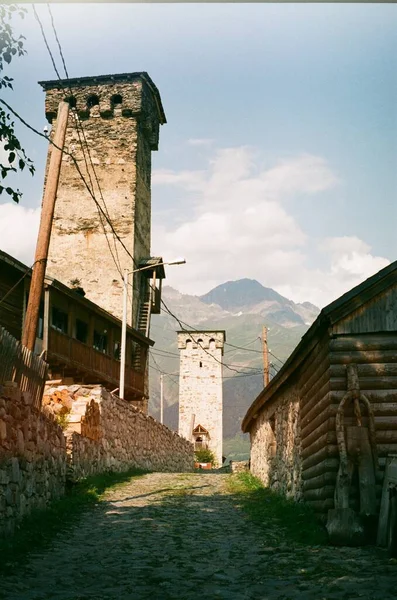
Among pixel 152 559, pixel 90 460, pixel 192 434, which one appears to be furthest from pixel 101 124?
pixel 152 559

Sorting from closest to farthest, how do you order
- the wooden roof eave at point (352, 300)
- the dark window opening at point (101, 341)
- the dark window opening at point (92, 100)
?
1. the wooden roof eave at point (352, 300)
2. the dark window opening at point (101, 341)
3. the dark window opening at point (92, 100)

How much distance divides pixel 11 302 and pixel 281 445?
12.0 meters

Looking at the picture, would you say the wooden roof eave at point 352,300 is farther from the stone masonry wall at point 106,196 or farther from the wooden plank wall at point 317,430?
the stone masonry wall at point 106,196

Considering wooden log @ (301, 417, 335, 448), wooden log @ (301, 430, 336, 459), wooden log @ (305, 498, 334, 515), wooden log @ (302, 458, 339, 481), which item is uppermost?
wooden log @ (301, 417, 335, 448)

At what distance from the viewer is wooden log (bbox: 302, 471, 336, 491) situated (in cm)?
923

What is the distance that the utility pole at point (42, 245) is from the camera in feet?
38.1

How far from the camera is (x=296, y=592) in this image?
593 centimetres

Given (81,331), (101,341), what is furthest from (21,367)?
(101,341)

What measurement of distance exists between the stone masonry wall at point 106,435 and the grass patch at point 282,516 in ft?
11.3

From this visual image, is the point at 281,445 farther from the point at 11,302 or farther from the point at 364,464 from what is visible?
the point at 11,302

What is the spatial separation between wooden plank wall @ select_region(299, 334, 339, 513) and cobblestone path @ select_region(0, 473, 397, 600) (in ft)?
3.58

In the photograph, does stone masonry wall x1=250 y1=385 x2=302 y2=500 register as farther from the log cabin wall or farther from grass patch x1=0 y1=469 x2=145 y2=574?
grass patch x1=0 y1=469 x2=145 y2=574

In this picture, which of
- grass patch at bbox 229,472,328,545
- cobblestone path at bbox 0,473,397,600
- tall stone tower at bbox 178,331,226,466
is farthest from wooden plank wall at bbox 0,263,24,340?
tall stone tower at bbox 178,331,226,466

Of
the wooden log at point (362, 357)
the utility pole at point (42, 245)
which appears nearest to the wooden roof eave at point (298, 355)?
the wooden log at point (362, 357)
